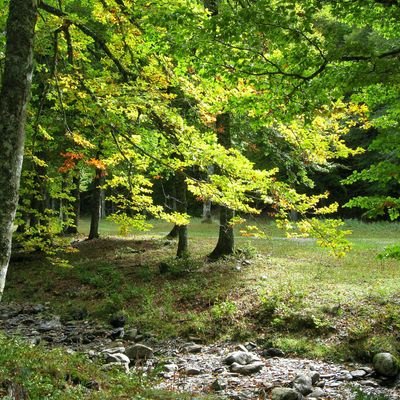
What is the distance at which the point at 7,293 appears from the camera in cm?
1636

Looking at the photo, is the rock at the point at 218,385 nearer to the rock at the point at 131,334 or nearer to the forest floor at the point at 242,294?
the forest floor at the point at 242,294

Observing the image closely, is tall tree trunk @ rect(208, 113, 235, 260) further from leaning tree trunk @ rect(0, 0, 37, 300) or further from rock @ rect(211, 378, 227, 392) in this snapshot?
leaning tree trunk @ rect(0, 0, 37, 300)

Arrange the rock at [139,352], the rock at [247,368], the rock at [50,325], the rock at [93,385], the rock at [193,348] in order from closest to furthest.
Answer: the rock at [93,385] < the rock at [247,368] < the rock at [139,352] < the rock at [193,348] < the rock at [50,325]

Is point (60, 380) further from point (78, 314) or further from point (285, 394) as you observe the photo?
point (78, 314)

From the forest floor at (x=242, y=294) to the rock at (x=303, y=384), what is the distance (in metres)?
1.69

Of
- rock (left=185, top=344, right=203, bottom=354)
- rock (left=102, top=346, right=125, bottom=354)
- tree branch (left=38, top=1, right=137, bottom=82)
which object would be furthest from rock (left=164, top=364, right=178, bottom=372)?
tree branch (left=38, top=1, right=137, bottom=82)

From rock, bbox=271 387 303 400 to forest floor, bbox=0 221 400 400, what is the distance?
8.06 ft

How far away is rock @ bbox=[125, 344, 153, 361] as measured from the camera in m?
10.1

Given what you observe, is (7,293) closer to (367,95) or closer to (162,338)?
(162,338)

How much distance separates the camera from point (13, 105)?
571cm

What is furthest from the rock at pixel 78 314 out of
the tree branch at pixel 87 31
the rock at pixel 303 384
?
the tree branch at pixel 87 31

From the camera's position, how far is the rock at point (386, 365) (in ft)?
28.4

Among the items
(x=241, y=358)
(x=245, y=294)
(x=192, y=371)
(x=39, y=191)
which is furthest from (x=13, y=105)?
(x=39, y=191)

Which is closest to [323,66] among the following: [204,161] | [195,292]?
[204,161]
